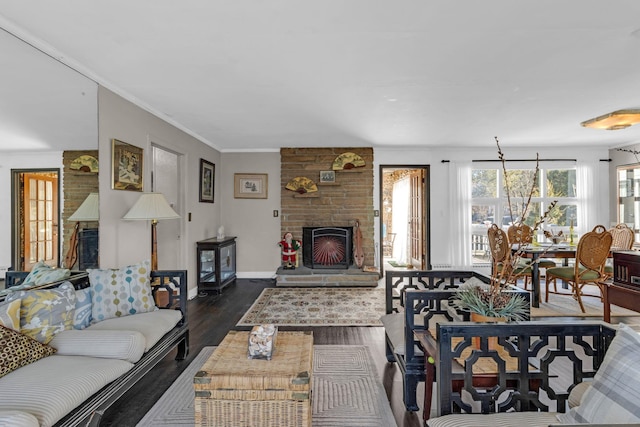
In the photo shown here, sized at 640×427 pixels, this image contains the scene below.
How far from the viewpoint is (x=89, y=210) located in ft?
9.17

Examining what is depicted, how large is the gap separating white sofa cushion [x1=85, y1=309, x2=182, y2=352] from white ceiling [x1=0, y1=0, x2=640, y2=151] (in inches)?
63.7

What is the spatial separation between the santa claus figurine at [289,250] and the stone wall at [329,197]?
0.23 metres

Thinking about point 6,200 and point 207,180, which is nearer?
point 6,200

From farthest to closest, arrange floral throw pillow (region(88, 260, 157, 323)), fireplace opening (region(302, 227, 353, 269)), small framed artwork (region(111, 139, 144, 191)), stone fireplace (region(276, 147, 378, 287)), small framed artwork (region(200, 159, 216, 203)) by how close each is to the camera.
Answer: stone fireplace (region(276, 147, 378, 287)), fireplace opening (region(302, 227, 353, 269)), small framed artwork (region(200, 159, 216, 203)), small framed artwork (region(111, 139, 144, 191)), floral throw pillow (region(88, 260, 157, 323))

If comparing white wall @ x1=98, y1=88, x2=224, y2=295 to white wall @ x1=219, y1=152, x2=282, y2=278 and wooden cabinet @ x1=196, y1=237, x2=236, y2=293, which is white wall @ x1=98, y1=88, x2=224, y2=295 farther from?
white wall @ x1=219, y1=152, x2=282, y2=278

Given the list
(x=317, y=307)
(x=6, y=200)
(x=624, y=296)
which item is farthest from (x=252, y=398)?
(x=624, y=296)

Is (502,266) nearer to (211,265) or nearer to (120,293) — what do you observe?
(120,293)

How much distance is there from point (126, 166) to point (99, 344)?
73.0 inches

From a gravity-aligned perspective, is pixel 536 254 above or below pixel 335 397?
above

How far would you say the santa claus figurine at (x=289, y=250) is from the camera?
586 cm

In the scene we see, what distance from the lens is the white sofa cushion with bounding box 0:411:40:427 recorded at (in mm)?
1286

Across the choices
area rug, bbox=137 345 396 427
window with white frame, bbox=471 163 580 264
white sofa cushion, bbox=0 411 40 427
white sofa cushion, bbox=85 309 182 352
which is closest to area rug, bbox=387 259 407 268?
window with white frame, bbox=471 163 580 264

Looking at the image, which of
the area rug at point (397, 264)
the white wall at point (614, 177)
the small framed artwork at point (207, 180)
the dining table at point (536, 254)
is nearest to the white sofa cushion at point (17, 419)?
the small framed artwork at point (207, 180)

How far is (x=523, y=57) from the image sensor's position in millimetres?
2553
